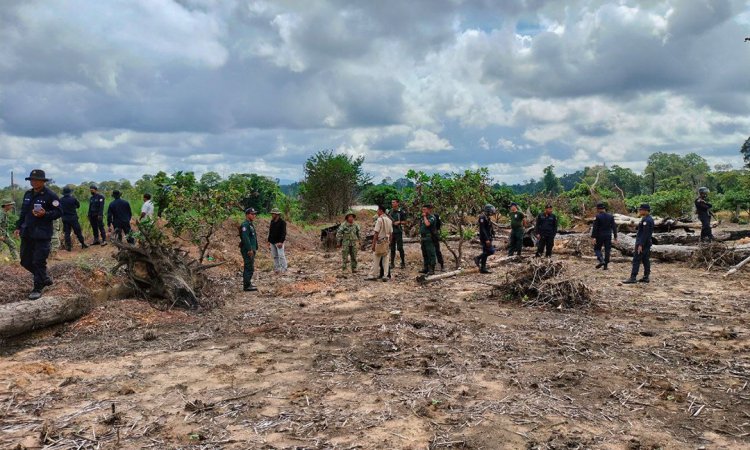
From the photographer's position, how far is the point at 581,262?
544 inches

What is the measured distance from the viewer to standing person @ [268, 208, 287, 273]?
11562 millimetres

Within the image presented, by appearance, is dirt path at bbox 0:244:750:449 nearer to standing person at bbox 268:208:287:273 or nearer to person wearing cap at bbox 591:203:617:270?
standing person at bbox 268:208:287:273

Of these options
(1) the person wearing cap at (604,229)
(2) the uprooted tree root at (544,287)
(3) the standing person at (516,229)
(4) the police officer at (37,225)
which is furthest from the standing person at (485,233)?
(4) the police officer at (37,225)

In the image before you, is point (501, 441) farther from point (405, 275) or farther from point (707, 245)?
point (707, 245)

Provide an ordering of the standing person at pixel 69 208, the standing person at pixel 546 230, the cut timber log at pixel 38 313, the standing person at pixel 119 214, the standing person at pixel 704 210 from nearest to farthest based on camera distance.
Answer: the cut timber log at pixel 38 313
the standing person at pixel 119 214
the standing person at pixel 69 208
the standing person at pixel 546 230
the standing person at pixel 704 210

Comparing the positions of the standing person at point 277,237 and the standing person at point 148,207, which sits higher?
the standing person at point 148,207

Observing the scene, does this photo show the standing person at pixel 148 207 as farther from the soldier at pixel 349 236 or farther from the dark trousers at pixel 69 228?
the soldier at pixel 349 236

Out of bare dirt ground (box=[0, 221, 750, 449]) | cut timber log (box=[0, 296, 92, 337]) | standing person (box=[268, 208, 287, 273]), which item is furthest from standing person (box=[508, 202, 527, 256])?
cut timber log (box=[0, 296, 92, 337])

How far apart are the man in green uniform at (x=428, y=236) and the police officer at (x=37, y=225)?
6846mm

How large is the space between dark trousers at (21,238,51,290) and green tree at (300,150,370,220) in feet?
81.1

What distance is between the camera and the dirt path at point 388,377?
4000 millimetres

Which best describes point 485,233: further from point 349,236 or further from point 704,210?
point 704,210

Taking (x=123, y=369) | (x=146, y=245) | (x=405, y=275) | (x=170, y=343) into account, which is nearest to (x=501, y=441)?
(x=123, y=369)

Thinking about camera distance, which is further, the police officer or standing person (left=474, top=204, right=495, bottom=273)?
standing person (left=474, top=204, right=495, bottom=273)
